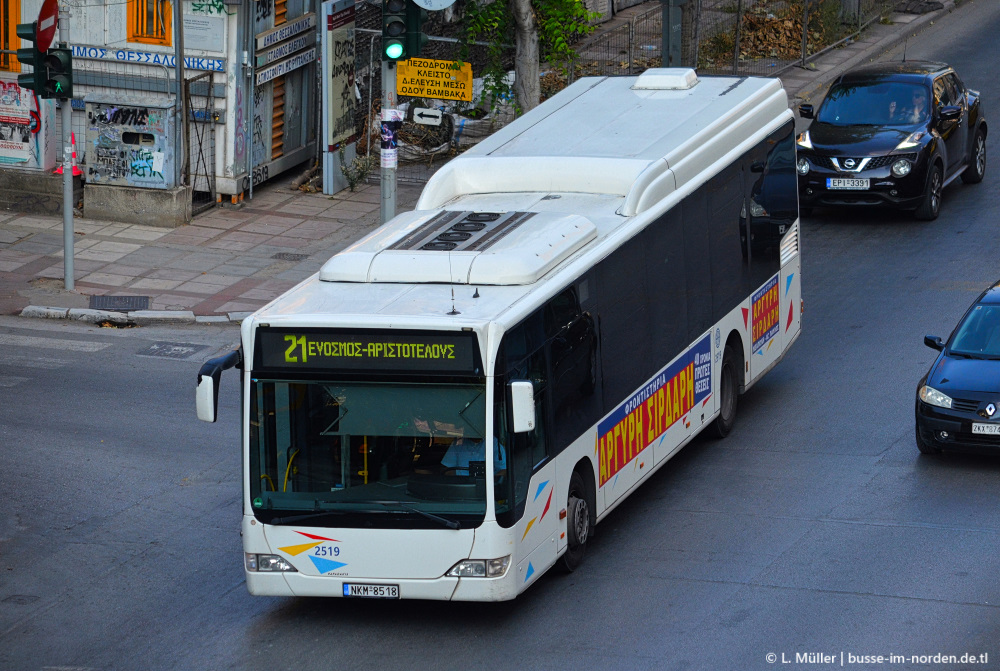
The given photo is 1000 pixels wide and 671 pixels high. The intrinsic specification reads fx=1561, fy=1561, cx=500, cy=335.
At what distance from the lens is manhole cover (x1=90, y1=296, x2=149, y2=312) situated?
64.9 feet

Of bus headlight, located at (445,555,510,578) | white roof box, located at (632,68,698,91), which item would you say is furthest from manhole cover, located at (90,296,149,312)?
bus headlight, located at (445,555,510,578)

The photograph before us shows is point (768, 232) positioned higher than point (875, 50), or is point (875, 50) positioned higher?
point (875, 50)

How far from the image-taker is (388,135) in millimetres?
17219

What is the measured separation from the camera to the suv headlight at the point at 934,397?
14102mm

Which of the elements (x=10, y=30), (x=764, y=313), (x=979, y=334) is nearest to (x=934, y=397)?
(x=979, y=334)

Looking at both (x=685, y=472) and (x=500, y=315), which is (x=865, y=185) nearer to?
(x=685, y=472)

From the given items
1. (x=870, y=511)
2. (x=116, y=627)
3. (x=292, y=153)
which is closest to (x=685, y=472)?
(x=870, y=511)

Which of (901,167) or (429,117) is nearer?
(429,117)

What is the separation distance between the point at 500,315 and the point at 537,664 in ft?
7.63

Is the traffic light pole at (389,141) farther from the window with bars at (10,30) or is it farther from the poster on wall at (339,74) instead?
the window with bars at (10,30)

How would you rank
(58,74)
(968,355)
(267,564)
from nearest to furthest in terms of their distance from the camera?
(267,564)
(968,355)
(58,74)

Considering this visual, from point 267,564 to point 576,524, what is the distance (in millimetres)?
2461

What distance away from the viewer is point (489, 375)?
405 inches

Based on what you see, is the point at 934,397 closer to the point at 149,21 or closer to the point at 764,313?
the point at 764,313
